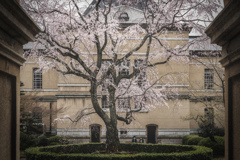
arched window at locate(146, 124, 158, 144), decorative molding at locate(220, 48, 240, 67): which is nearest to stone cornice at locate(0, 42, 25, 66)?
decorative molding at locate(220, 48, 240, 67)

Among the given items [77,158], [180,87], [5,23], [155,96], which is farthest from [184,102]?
[5,23]

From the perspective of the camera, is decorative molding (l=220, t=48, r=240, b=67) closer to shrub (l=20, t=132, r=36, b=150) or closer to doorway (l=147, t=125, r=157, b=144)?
shrub (l=20, t=132, r=36, b=150)

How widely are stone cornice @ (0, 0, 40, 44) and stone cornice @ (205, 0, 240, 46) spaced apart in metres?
3.59

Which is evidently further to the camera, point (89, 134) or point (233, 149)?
point (89, 134)

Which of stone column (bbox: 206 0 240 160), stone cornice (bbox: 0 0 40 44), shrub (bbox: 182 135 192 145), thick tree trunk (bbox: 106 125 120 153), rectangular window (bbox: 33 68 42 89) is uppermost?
rectangular window (bbox: 33 68 42 89)

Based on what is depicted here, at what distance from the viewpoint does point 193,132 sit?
2905 cm

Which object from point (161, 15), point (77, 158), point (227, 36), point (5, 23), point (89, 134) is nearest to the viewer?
point (5, 23)

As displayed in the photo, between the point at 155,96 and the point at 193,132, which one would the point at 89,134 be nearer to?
the point at 193,132

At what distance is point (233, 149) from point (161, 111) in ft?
72.3

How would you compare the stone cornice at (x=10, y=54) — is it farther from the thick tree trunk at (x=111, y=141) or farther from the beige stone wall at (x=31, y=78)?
the beige stone wall at (x=31, y=78)

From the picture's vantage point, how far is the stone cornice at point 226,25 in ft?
16.7

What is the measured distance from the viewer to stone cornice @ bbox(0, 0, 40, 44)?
511cm

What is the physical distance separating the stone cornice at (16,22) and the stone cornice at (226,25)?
3.59m

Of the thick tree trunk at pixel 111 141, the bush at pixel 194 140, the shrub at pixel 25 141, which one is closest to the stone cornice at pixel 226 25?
the thick tree trunk at pixel 111 141
